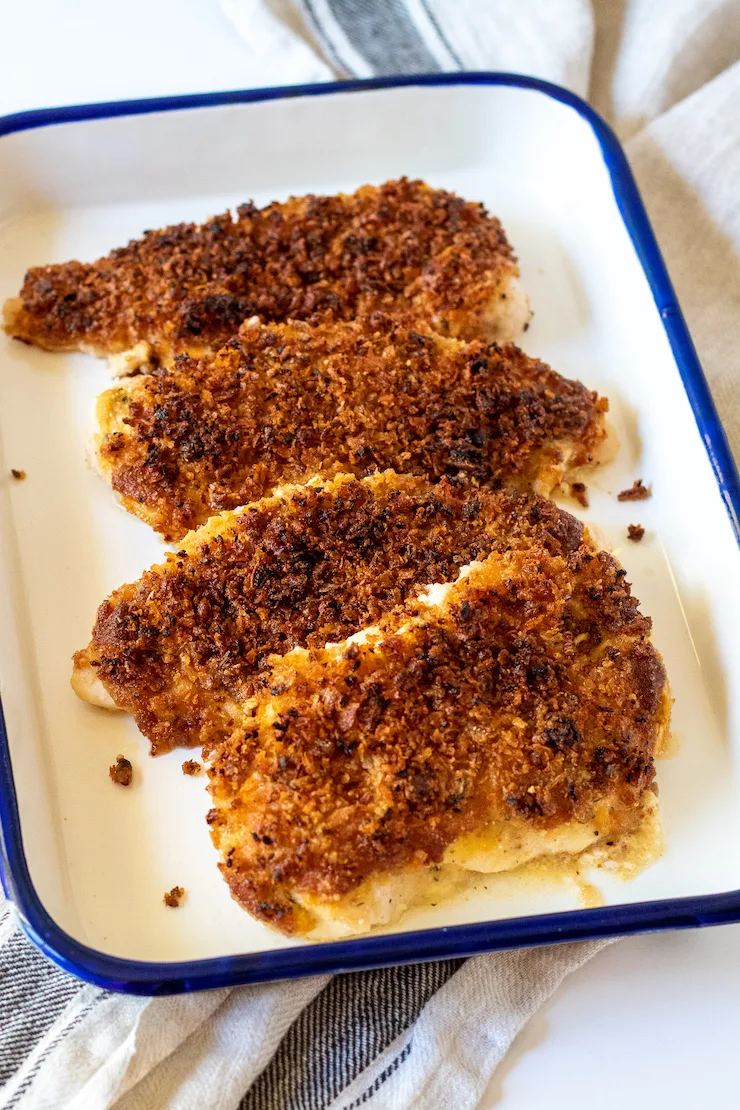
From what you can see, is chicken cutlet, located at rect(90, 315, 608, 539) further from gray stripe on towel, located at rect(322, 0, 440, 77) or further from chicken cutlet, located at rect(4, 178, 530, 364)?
gray stripe on towel, located at rect(322, 0, 440, 77)

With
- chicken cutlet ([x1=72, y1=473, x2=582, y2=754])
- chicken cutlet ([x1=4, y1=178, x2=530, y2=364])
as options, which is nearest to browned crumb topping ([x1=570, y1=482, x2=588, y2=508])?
chicken cutlet ([x1=72, y1=473, x2=582, y2=754])

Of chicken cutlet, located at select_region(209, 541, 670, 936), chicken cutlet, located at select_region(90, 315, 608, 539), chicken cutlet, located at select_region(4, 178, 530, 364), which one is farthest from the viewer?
chicken cutlet, located at select_region(4, 178, 530, 364)

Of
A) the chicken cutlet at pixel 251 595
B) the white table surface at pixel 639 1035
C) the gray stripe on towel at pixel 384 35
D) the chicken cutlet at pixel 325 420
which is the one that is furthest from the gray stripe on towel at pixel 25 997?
the gray stripe on towel at pixel 384 35

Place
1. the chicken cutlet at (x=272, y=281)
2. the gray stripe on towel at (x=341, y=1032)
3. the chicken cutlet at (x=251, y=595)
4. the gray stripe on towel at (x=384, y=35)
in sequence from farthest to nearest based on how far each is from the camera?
the gray stripe on towel at (x=384, y=35), the chicken cutlet at (x=272, y=281), the chicken cutlet at (x=251, y=595), the gray stripe on towel at (x=341, y=1032)

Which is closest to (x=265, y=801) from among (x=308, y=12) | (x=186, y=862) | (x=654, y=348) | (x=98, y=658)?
(x=186, y=862)

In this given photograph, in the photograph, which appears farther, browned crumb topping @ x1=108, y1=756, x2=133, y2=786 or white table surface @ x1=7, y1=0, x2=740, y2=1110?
browned crumb topping @ x1=108, y1=756, x2=133, y2=786

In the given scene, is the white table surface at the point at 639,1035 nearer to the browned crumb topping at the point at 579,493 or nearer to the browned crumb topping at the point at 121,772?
the browned crumb topping at the point at 121,772
